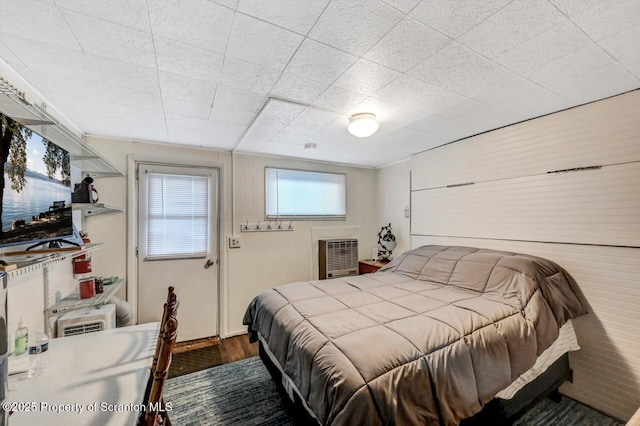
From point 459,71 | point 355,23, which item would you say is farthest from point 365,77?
point 459,71

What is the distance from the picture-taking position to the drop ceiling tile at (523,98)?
5.90ft

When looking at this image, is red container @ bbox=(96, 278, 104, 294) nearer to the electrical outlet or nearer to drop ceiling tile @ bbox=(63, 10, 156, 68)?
the electrical outlet

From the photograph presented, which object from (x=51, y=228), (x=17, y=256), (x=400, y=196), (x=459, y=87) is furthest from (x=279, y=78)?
(x=400, y=196)

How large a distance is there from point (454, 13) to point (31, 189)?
2177 millimetres

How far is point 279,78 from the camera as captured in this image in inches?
66.3

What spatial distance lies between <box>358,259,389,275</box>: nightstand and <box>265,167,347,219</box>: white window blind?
2.72 feet

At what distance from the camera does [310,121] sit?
2408mm

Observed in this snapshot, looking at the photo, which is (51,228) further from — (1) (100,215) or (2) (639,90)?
(2) (639,90)

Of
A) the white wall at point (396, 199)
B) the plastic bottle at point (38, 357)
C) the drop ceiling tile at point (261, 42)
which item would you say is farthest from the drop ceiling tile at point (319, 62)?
the white wall at point (396, 199)

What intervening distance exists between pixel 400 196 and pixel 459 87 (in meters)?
2.26

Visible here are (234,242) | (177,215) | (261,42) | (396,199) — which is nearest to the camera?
(261,42)

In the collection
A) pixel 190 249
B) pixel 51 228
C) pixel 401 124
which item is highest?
pixel 401 124

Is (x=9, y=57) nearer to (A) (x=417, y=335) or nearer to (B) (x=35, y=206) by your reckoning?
(B) (x=35, y=206)

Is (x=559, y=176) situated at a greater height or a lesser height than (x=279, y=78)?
lesser
